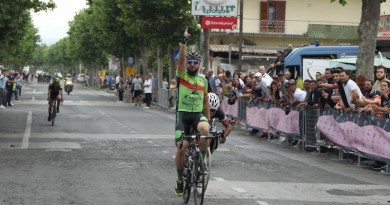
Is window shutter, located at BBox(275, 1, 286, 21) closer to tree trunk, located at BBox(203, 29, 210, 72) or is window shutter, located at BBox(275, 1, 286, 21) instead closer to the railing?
tree trunk, located at BBox(203, 29, 210, 72)

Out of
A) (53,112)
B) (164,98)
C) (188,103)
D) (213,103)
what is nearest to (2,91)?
(164,98)

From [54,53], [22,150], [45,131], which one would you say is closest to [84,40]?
[45,131]

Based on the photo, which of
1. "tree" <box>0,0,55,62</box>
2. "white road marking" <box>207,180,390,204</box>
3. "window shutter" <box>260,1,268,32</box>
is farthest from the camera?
"window shutter" <box>260,1,268,32</box>

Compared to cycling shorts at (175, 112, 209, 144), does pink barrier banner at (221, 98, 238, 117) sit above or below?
below

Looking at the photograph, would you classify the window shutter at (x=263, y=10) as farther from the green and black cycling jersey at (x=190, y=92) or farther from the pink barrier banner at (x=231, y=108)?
the green and black cycling jersey at (x=190, y=92)

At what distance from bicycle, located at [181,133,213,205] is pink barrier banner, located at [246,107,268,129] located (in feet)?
36.8

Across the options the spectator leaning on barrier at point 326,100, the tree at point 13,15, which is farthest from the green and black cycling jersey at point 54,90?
the spectator leaning on barrier at point 326,100

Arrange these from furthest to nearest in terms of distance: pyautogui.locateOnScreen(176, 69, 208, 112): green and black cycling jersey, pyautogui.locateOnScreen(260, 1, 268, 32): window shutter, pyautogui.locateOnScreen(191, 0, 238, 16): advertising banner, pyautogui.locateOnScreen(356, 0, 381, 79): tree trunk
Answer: pyautogui.locateOnScreen(260, 1, 268, 32): window shutter → pyautogui.locateOnScreen(191, 0, 238, 16): advertising banner → pyautogui.locateOnScreen(356, 0, 381, 79): tree trunk → pyautogui.locateOnScreen(176, 69, 208, 112): green and black cycling jersey

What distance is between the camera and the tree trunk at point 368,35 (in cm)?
1762

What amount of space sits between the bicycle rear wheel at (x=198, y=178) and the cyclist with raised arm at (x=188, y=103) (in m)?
0.44

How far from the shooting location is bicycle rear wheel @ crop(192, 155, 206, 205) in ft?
29.3

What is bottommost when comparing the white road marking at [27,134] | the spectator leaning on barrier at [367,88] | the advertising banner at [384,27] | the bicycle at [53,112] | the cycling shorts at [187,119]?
the white road marking at [27,134]

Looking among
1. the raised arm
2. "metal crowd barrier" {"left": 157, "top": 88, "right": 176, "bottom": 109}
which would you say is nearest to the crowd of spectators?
the raised arm

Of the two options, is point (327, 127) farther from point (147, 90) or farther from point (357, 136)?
point (147, 90)
